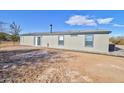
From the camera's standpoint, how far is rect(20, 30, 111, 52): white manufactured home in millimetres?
13303

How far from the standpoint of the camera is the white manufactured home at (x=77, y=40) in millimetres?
13303

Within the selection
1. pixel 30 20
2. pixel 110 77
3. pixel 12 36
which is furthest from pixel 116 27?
pixel 12 36

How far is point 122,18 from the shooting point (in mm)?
16484

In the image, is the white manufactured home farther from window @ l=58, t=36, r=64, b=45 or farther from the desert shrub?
the desert shrub

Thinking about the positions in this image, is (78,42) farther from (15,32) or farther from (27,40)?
(15,32)

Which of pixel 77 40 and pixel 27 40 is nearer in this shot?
pixel 77 40

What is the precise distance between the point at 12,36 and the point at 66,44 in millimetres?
15944

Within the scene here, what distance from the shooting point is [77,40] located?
15359mm

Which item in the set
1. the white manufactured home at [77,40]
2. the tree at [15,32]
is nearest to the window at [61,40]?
the white manufactured home at [77,40]

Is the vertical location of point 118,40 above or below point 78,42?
above

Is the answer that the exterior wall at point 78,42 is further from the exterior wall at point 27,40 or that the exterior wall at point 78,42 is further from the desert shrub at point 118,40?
the desert shrub at point 118,40

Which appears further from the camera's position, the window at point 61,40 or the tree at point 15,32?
the tree at point 15,32

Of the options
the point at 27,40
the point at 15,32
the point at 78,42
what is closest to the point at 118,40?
the point at 78,42

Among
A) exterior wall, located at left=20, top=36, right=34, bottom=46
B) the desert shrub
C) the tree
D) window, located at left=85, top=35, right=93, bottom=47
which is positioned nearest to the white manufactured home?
window, located at left=85, top=35, right=93, bottom=47
